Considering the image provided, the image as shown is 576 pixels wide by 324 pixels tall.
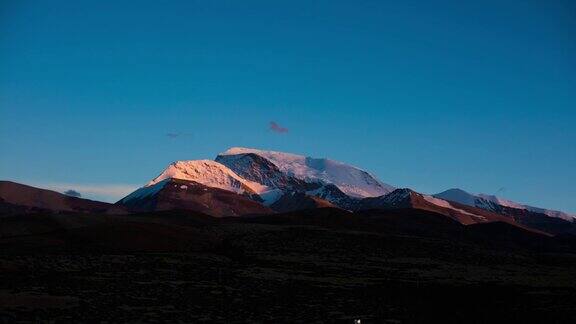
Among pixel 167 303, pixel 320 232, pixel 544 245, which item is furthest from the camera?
pixel 544 245

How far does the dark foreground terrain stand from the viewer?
2797 cm

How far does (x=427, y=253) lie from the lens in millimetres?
78312

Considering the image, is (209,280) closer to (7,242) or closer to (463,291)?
(463,291)

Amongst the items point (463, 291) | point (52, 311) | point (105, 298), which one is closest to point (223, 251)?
point (463, 291)

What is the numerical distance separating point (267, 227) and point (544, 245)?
2849 inches

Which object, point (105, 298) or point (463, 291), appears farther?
Result: point (463, 291)

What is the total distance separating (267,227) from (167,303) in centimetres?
6492

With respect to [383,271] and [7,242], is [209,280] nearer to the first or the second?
[383,271]

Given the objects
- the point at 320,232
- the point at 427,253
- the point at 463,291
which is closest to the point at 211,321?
the point at 463,291

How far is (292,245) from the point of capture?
250 ft

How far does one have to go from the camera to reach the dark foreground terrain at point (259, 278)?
91.8ft

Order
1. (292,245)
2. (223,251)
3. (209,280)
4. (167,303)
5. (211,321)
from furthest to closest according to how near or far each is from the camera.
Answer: (292,245)
(223,251)
(209,280)
(167,303)
(211,321)

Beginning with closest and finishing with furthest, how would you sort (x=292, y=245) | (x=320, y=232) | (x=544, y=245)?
(x=292, y=245)
(x=320, y=232)
(x=544, y=245)

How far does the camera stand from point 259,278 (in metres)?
43.1
